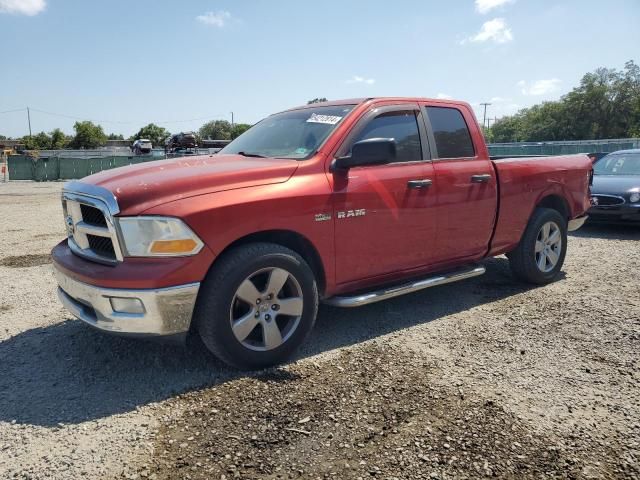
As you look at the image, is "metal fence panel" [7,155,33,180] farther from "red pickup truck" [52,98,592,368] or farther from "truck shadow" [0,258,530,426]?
"red pickup truck" [52,98,592,368]

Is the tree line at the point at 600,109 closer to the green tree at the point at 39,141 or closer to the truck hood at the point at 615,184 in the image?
the truck hood at the point at 615,184

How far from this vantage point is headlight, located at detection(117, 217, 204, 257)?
2.98 meters

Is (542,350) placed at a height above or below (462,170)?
below

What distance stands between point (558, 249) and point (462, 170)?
194 centimetres

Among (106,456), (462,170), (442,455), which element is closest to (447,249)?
(462,170)

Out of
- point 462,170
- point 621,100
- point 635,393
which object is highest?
point 621,100

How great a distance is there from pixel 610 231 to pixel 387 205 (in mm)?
6875

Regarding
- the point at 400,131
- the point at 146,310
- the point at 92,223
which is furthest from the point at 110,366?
the point at 400,131

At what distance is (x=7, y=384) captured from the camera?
3246 mm

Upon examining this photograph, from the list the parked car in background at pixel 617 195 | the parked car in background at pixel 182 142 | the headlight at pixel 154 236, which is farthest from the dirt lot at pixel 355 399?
the parked car in background at pixel 182 142

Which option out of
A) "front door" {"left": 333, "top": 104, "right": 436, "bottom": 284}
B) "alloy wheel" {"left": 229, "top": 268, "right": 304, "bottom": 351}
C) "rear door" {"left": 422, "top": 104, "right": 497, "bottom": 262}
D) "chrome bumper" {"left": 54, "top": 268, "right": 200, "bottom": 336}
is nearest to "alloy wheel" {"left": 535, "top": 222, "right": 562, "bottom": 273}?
"rear door" {"left": 422, "top": 104, "right": 497, "bottom": 262}

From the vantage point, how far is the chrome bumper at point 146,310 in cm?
297

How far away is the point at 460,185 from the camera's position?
443cm

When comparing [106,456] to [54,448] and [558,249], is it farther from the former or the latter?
[558,249]
